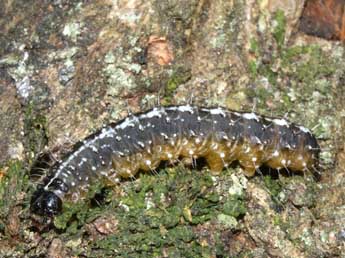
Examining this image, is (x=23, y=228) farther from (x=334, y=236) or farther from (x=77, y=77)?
(x=334, y=236)

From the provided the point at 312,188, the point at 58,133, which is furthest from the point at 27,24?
the point at 312,188

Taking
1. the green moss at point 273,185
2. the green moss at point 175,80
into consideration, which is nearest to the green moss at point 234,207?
the green moss at point 273,185

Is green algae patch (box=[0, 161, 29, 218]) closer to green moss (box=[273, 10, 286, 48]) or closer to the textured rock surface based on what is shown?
the textured rock surface

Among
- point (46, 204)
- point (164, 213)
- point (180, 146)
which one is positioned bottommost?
point (164, 213)

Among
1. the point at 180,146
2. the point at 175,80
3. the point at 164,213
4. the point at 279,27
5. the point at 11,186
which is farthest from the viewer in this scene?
the point at 279,27

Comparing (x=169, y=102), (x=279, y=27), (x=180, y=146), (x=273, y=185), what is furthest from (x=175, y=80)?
(x=273, y=185)

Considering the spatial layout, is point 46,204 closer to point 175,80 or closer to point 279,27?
point 175,80

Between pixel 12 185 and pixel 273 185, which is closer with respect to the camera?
pixel 12 185
